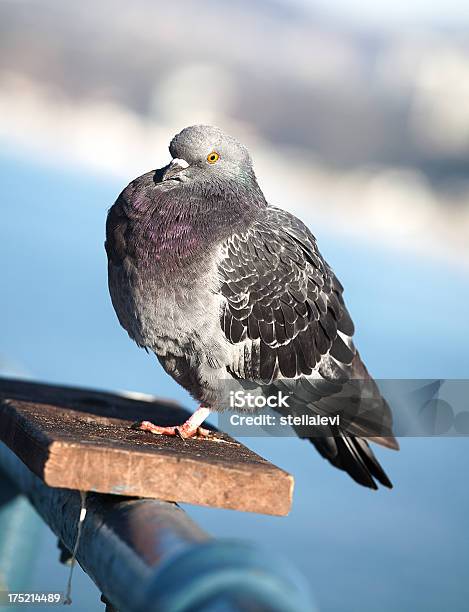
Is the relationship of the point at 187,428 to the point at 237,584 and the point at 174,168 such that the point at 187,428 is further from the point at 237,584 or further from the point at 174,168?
the point at 237,584

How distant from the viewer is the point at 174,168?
3199mm

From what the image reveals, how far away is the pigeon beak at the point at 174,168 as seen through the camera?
3.17 m

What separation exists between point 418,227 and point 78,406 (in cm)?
1166

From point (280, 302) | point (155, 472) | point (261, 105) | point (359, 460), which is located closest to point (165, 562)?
point (155, 472)

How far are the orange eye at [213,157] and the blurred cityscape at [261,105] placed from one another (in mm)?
9833

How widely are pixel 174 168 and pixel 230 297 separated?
510mm

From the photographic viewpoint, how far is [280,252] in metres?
3.24

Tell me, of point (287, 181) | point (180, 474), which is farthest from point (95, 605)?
point (287, 181)

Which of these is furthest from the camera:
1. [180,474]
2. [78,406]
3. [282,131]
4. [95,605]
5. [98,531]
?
[282,131]

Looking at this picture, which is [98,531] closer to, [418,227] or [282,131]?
[418,227]

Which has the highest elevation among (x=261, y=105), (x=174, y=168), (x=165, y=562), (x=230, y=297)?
(x=261, y=105)

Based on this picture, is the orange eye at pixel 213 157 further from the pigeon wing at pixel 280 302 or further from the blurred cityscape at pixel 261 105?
the blurred cityscape at pixel 261 105

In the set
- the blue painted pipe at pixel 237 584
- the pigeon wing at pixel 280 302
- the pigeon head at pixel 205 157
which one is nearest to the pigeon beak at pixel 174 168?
the pigeon head at pixel 205 157

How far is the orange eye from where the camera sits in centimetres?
328
